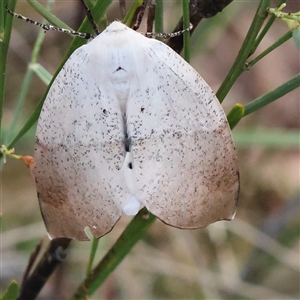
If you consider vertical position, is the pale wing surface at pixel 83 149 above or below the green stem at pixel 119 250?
above

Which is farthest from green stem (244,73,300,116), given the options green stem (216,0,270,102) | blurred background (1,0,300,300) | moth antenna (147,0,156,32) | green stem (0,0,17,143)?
blurred background (1,0,300,300)

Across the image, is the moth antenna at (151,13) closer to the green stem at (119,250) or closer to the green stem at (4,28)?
the green stem at (4,28)

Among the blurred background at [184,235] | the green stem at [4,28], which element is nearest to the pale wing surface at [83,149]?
the green stem at [4,28]

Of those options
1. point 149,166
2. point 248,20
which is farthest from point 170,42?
point 248,20

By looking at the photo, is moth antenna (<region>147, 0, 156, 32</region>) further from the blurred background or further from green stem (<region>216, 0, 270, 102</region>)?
the blurred background

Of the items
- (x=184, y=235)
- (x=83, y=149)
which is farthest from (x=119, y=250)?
(x=184, y=235)

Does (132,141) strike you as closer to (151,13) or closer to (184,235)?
(151,13)
